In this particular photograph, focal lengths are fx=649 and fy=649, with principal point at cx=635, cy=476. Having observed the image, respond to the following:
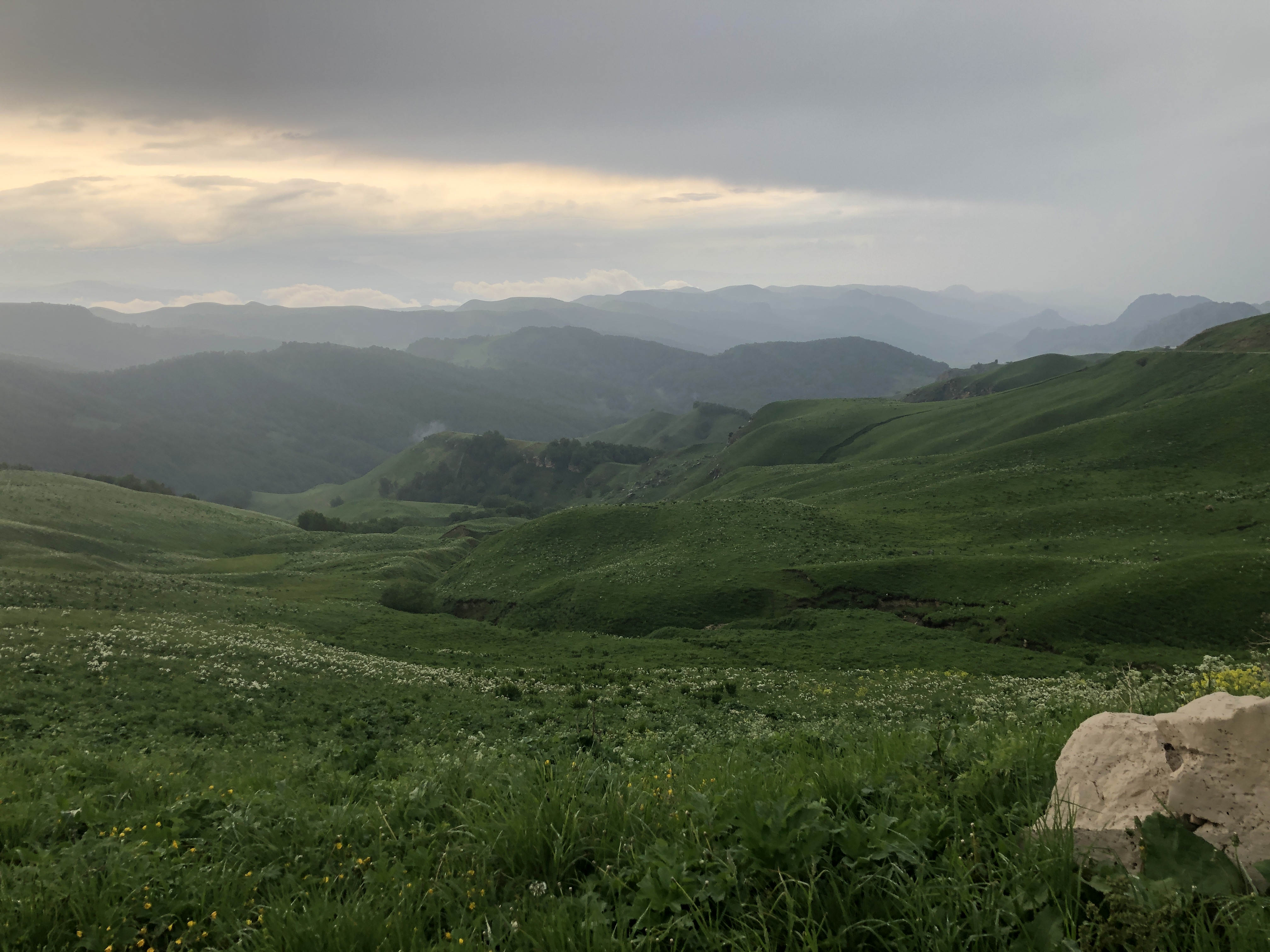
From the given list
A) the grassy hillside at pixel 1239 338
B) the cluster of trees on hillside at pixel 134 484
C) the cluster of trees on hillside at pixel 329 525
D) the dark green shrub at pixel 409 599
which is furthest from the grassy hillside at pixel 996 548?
the cluster of trees on hillside at pixel 134 484

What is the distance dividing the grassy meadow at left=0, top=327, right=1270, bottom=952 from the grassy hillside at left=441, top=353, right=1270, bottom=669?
45 cm

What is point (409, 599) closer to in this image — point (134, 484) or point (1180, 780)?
point (1180, 780)

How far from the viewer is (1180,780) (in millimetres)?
4980

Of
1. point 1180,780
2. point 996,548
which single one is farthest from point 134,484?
point 1180,780

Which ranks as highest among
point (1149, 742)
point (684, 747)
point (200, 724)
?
point (1149, 742)

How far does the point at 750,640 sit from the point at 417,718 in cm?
2804

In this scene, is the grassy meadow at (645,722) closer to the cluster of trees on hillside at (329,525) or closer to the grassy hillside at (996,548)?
the grassy hillside at (996,548)

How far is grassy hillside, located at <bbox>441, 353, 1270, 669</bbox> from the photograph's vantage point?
148ft

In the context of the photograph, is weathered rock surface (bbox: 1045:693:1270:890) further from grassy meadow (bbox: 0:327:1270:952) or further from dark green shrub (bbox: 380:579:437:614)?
dark green shrub (bbox: 380:579:437:614)

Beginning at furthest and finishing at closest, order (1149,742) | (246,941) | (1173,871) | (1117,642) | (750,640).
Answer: (750,640)
(1117,642)
(1149,742)
(246,941)
(1173,871)

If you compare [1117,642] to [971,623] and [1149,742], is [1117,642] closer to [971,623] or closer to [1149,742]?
[971,623]

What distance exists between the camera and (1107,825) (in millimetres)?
4938

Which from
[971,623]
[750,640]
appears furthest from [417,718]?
[971,623]

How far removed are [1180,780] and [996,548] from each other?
66.5 metres
